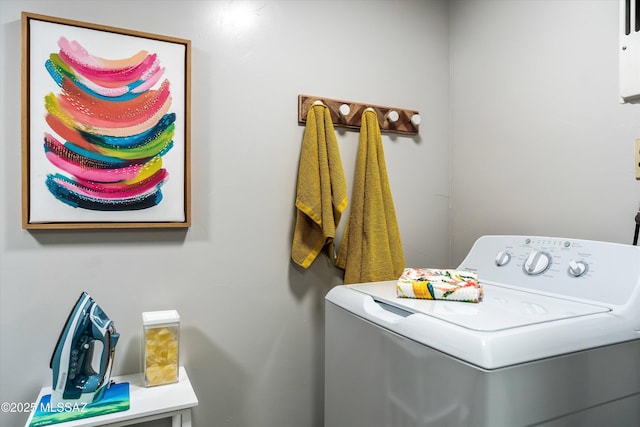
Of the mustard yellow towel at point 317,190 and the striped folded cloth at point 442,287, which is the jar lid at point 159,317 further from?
the striped folded cloth at point 442,287

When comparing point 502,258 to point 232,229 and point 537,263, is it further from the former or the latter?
point 232,229

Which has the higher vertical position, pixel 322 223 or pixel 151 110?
pixel 151 110

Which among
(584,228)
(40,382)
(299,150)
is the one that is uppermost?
(299,150)

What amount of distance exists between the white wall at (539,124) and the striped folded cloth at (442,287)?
474mm

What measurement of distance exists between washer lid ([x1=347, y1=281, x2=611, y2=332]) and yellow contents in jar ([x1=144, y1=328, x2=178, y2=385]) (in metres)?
0.56

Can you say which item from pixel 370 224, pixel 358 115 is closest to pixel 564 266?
pixel 370 224

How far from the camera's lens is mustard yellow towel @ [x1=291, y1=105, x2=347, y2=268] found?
136cm

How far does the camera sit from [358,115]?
59.7 inches

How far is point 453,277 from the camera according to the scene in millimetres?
1021

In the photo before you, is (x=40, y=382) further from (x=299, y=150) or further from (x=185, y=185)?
(x=299, y=150)

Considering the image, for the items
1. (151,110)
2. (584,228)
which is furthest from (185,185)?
(584,228)

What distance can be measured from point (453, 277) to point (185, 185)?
2.67 feet

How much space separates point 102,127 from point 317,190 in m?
0.66

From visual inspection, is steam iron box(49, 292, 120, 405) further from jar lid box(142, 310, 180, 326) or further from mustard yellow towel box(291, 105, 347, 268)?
mustard yellow towel box(291, 105, 347, 268)
